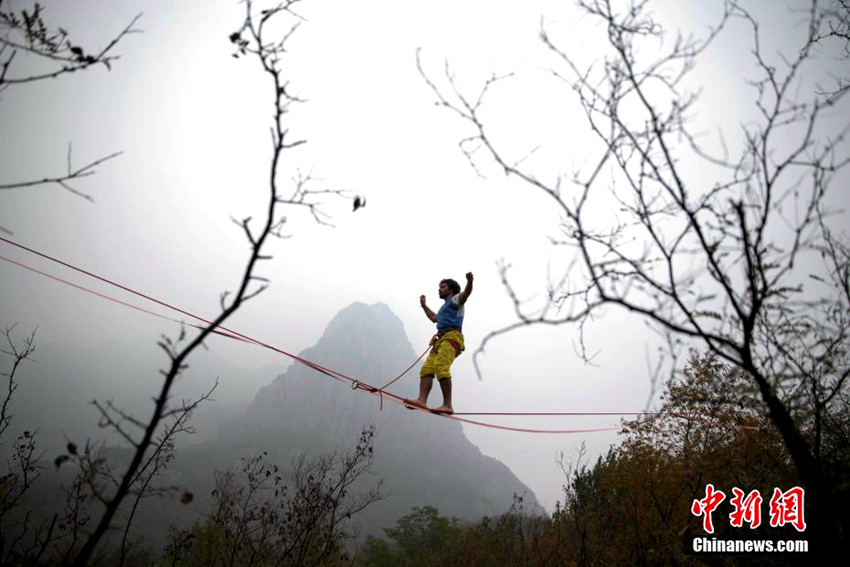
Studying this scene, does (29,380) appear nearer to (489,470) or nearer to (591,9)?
(489,470)

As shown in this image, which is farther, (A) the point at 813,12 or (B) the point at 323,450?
(B) the point at 323,450

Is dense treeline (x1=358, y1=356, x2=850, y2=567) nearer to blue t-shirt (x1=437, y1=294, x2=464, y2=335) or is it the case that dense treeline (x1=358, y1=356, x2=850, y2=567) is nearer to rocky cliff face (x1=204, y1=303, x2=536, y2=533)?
blue t-shirt (x1=437, y1=294, x2=464, y2=335)

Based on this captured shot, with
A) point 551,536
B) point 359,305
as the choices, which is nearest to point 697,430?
point 551,536

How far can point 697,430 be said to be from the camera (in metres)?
14.1

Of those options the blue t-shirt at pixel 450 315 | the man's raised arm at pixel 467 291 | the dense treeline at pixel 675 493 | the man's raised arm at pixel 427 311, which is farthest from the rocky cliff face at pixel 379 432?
the man's raised arm at pixel 467 291

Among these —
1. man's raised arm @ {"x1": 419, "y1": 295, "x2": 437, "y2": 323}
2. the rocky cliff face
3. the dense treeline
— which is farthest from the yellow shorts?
the rocky cliff face

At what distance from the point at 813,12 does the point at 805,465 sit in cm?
220

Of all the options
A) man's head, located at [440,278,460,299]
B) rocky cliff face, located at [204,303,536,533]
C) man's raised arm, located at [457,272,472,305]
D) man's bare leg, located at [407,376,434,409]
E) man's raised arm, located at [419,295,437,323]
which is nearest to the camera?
man's raised arm, located at [457,272,472,305]

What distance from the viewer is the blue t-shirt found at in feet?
19.0

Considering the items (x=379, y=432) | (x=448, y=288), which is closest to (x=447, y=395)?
(x=448, y=288)

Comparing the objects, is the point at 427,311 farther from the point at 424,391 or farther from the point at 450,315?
the point at 424,391

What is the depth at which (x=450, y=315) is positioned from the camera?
19.1 feet

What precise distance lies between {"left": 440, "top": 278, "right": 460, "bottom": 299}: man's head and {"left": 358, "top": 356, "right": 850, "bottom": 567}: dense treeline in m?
3.17

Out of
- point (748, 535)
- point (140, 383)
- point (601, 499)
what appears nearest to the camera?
point (748, 535)
